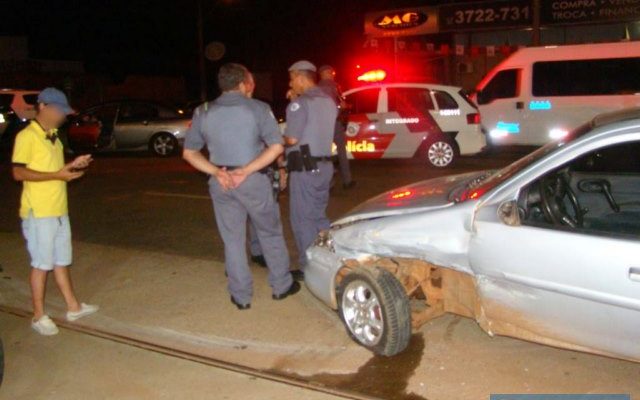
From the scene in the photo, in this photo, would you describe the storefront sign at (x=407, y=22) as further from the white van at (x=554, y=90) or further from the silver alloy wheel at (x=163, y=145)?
the silver alloy wheel at (x=163, y=145)

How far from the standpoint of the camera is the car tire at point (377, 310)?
190 inches

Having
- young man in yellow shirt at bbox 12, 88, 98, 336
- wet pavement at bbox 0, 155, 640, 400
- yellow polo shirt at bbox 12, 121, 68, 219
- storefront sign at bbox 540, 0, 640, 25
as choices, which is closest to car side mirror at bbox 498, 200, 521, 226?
wet pavement at bbox 0, 155, 640, 400

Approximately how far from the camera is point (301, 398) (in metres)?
4.53

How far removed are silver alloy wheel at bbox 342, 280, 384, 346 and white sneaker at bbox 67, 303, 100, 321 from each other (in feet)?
7.06

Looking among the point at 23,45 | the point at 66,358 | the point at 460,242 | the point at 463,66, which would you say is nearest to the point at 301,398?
the point at 460,242

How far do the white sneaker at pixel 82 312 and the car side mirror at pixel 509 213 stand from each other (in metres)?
3.36

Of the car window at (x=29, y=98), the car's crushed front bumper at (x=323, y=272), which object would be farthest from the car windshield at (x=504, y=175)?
the car window at (x=29, y=98)

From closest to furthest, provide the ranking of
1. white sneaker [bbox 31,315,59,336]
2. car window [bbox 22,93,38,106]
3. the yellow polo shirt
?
1. the yellow polo shirt
2. white sneaker [bbox 31,315,59,336]
3. car window [bbox 22,93,38,106]

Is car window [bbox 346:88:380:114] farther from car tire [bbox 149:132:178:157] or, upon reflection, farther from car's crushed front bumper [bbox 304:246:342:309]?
car's crushed front bumper [bbox 304:246:342:309]

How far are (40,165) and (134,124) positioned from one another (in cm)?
1308

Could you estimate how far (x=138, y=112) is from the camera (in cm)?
1822

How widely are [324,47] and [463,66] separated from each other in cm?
1536

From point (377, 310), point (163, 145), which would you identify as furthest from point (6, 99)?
point (377, 310)

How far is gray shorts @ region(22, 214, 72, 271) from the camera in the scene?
5379 millimetres
